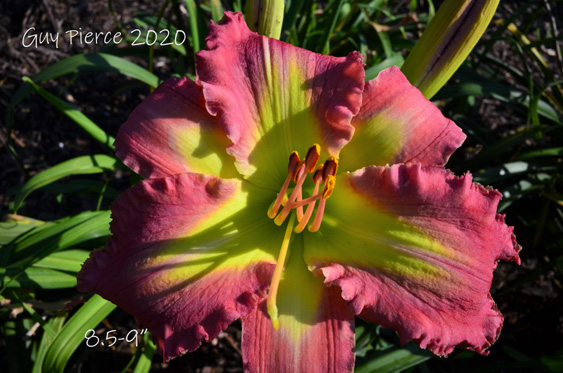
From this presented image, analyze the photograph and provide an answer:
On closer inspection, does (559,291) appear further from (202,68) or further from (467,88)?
(202,68)

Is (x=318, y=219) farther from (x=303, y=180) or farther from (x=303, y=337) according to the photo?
(x=303, y=337)

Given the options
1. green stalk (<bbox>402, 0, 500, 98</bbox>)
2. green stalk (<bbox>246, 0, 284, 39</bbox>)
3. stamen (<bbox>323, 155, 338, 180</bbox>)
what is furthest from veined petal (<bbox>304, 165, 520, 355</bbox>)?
green stalk (<bbox>246, 0, 284, 39</bbox>)

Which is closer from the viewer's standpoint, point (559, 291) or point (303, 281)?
point (303, 281)

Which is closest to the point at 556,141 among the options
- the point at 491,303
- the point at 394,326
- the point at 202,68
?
the point at 491,303

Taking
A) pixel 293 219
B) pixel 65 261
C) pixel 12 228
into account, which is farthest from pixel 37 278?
pixel 293 219

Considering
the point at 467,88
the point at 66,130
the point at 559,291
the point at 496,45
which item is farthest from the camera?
the point at 496,45

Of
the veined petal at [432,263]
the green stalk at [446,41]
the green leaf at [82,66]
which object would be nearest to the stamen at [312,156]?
the veined petal at [432,263]

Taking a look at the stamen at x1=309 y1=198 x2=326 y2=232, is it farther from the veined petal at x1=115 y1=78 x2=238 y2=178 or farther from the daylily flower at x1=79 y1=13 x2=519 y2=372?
the veined petal at x1=115 y1=78 x2=238 y2=178
